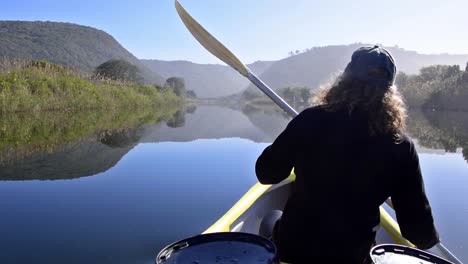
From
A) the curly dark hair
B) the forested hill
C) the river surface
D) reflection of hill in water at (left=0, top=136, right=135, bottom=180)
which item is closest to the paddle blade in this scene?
the river surface

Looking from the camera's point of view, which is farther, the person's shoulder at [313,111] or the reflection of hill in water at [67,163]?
the reflection of hill in water at [67,163]

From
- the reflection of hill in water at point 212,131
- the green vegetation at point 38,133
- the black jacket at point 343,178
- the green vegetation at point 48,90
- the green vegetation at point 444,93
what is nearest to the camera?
the black jacket at point 343,178

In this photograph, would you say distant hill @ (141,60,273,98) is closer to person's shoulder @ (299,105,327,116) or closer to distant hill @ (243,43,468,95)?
distant hill @ (243,43,468,95)

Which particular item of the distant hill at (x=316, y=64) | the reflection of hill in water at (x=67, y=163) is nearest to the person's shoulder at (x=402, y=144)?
the reflection of hill in water at (x=67, y=163)

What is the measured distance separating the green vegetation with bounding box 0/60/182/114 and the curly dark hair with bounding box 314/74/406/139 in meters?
12.5

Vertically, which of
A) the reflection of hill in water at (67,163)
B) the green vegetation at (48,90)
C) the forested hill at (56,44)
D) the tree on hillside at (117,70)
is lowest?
the reflection of hill in water at (67,163)

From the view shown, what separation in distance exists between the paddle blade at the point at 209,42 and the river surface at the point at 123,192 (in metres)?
1.38

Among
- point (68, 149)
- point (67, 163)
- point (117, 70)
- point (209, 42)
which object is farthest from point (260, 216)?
point (117, 70)

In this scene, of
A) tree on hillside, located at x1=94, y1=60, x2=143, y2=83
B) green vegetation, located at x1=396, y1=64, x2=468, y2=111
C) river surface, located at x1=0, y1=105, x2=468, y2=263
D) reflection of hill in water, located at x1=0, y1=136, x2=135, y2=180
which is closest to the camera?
river surface, located at x1=0, y1=105, x2=468, y2=263

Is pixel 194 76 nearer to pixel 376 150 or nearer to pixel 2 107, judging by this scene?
pixel 2 107

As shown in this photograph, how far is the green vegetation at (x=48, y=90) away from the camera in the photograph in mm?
12203

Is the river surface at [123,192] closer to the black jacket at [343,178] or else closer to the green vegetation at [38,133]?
the green vegetation at [38,133]

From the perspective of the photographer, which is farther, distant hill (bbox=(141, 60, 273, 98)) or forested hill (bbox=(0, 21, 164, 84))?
distant hill (bbox=(141, 60, 273, 98))

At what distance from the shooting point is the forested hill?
230 ft
